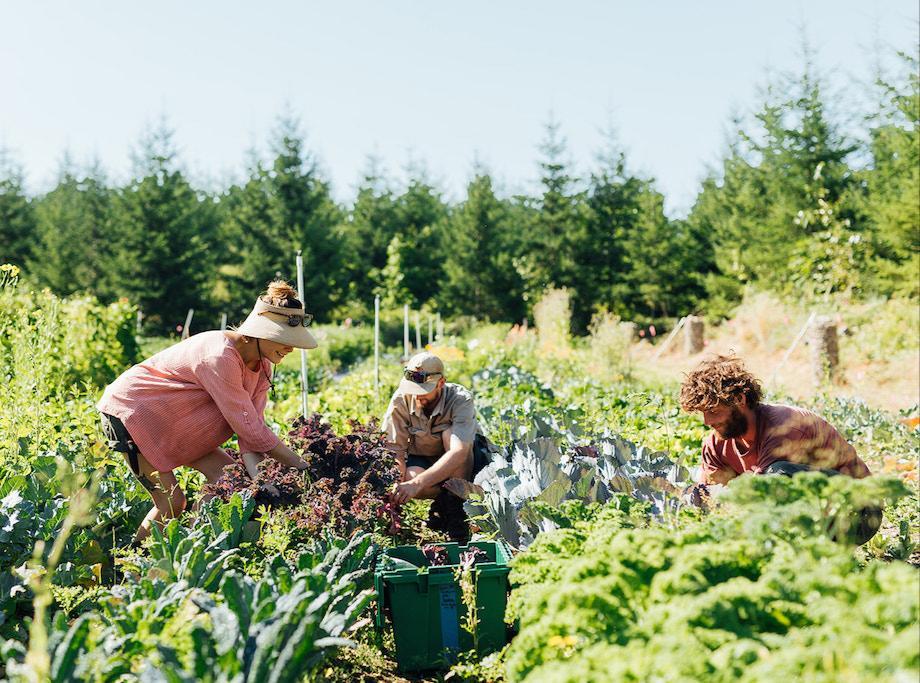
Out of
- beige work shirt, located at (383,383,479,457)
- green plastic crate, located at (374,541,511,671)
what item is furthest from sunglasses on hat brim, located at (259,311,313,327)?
green plastic crate, located at (374,541,511,671)

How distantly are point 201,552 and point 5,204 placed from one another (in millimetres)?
25949

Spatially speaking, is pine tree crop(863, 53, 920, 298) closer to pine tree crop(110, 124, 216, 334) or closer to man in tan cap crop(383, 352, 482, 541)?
man in tan cap crop(383, 352, 482, 541)

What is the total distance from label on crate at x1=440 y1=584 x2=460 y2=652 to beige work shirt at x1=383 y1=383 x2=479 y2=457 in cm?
162

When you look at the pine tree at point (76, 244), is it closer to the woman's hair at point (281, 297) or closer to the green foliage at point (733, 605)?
the woman's hair at point (281, 297)

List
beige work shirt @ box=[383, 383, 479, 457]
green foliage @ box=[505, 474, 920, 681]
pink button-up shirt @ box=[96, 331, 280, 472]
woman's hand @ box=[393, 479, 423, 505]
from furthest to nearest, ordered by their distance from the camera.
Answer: beige work shirt @ box=[383, 383, 479, 457] → woman's hand @ box=[393, 479, 423, 505] → pink button-up shirt @ box=[96, 331, 280, 472] → green foliage @ box=[505, 474, 920, 681]

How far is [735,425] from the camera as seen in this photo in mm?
3244

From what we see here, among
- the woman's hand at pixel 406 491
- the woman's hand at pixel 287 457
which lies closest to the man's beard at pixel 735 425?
the woman's hand at pixel 406 491

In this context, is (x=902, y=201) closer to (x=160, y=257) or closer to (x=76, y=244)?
(x=160, y=257)

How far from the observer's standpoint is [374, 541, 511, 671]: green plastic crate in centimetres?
270

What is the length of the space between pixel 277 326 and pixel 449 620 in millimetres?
1548

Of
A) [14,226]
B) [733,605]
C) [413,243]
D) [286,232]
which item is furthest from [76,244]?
[733,605]

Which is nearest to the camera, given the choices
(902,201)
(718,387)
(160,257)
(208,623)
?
(208,623)

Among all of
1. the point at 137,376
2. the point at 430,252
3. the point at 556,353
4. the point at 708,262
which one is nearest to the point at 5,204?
the point at 430,252

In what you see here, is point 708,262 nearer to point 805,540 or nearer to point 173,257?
point 173,257
